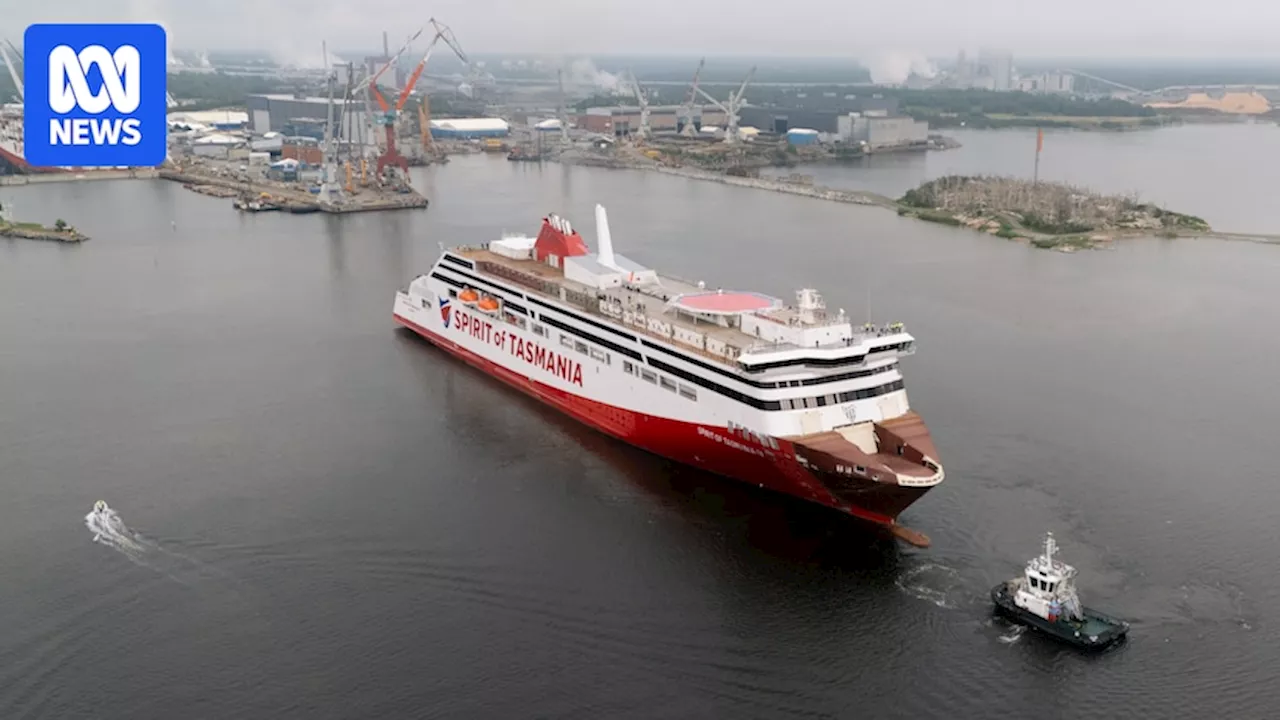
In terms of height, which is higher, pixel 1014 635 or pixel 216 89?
pixel 216 89

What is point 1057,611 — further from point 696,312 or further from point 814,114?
point 814,114

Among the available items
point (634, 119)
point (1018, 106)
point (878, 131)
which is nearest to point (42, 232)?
point (634, 119)

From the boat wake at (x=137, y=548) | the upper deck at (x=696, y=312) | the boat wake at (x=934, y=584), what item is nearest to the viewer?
the boat wake at (x=934, y=584)

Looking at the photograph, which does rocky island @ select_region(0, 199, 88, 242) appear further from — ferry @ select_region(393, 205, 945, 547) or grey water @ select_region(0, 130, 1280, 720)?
ferry @ select_region(393, 205, 945, 547)

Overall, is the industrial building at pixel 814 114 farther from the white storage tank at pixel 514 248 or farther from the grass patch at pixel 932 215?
the white storage tank at pixel 514 248

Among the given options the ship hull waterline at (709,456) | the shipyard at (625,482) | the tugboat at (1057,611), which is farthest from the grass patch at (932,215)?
the tugboat at (1057,611)

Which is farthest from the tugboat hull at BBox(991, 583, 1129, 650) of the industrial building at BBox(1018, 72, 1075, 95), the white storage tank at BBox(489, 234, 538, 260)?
the industrial building at BBox(1018, 72, 1075, 95)
